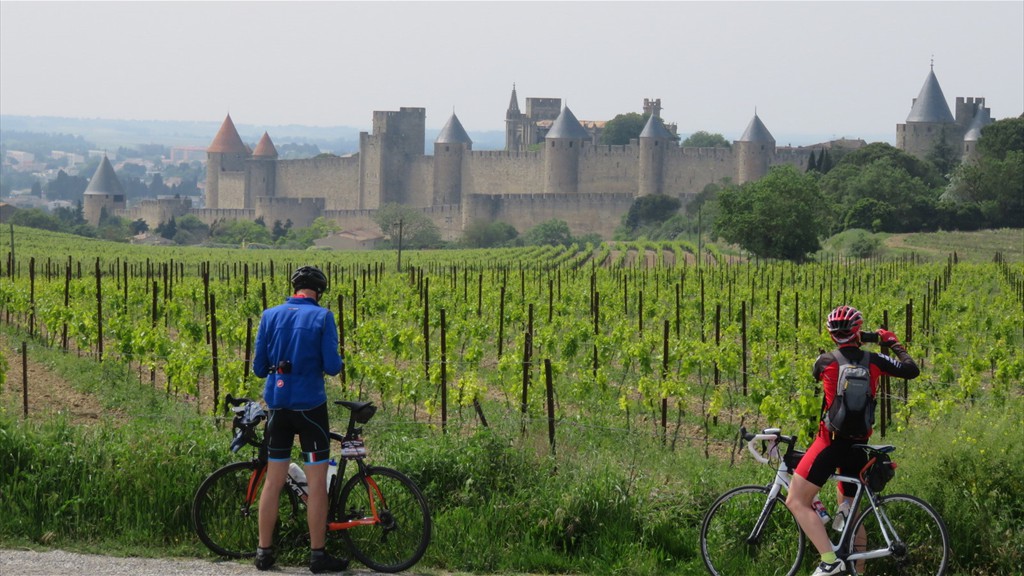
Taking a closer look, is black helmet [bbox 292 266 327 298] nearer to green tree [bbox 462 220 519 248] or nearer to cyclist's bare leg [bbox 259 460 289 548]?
cyclist's bare leg [bbox 259 460 289 548]

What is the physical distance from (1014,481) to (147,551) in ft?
11.3

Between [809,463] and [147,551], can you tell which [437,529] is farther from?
[809,463]

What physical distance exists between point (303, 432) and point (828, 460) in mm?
1968

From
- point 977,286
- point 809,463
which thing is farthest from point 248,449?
point 977,286

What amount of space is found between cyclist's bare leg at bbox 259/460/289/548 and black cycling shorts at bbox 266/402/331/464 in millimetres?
39

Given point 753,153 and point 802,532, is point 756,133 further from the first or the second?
point 802,532

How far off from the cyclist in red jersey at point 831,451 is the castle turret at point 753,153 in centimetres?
6077

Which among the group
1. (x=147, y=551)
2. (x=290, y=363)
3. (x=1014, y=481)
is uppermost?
(x=290, y=363)

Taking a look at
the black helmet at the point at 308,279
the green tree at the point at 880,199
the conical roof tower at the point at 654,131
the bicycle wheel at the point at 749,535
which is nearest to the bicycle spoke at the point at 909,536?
the bicycle wheel at the point at 749,535

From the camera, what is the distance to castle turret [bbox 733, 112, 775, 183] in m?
65.1

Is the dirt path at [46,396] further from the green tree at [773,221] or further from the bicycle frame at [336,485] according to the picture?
the green tree at [773,221]

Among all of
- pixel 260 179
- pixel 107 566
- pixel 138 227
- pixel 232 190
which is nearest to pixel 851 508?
pixel 107 566

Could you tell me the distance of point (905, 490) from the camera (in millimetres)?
5523

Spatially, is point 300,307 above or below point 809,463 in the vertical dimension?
above
